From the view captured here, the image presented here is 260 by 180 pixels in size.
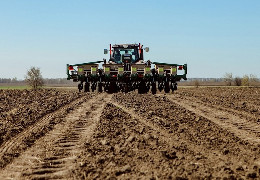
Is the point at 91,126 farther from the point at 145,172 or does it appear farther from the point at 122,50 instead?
the point at 122,50

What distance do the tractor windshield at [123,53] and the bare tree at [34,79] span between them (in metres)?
53.7

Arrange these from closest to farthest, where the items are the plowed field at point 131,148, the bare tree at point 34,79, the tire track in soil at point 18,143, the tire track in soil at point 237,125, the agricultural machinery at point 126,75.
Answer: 1. the plowed field at point 131,148
2. the tire track in soil at point 18,143
3. the tire track in soil at point 237,125
4. the agricultural machinery at point 126,75
5. the bare tree at point 34,79

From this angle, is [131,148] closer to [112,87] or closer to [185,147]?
[185,147]

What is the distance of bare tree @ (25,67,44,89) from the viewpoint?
7200 centimetres

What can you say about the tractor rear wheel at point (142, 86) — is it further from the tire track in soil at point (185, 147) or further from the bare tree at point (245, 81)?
the bare tree at point (245, 81)

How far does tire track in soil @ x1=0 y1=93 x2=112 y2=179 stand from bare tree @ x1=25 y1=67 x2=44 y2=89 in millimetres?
63751

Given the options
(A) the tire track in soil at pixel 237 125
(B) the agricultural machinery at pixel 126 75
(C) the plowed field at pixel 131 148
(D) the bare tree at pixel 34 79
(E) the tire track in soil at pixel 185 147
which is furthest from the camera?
(D) the bare tree at pixel 34 79

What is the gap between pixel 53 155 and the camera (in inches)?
276

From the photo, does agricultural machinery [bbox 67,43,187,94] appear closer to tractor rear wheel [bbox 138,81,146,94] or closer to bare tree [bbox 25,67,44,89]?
tractor rear wheel [bbox 138,81,146,94]

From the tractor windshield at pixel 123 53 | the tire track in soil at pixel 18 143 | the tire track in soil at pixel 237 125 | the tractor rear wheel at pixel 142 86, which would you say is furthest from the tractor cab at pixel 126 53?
the tire track in soil at pixel 18 143

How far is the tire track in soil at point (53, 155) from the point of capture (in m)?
5.88

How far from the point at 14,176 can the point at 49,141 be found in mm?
2628

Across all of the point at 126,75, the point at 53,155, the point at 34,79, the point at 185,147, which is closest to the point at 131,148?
the point at 185,147

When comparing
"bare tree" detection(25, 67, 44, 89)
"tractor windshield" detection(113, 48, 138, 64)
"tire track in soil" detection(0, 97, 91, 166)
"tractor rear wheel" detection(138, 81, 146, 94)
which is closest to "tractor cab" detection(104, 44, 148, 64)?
"tractor windshield" detection(113, 48, 138, 64)
